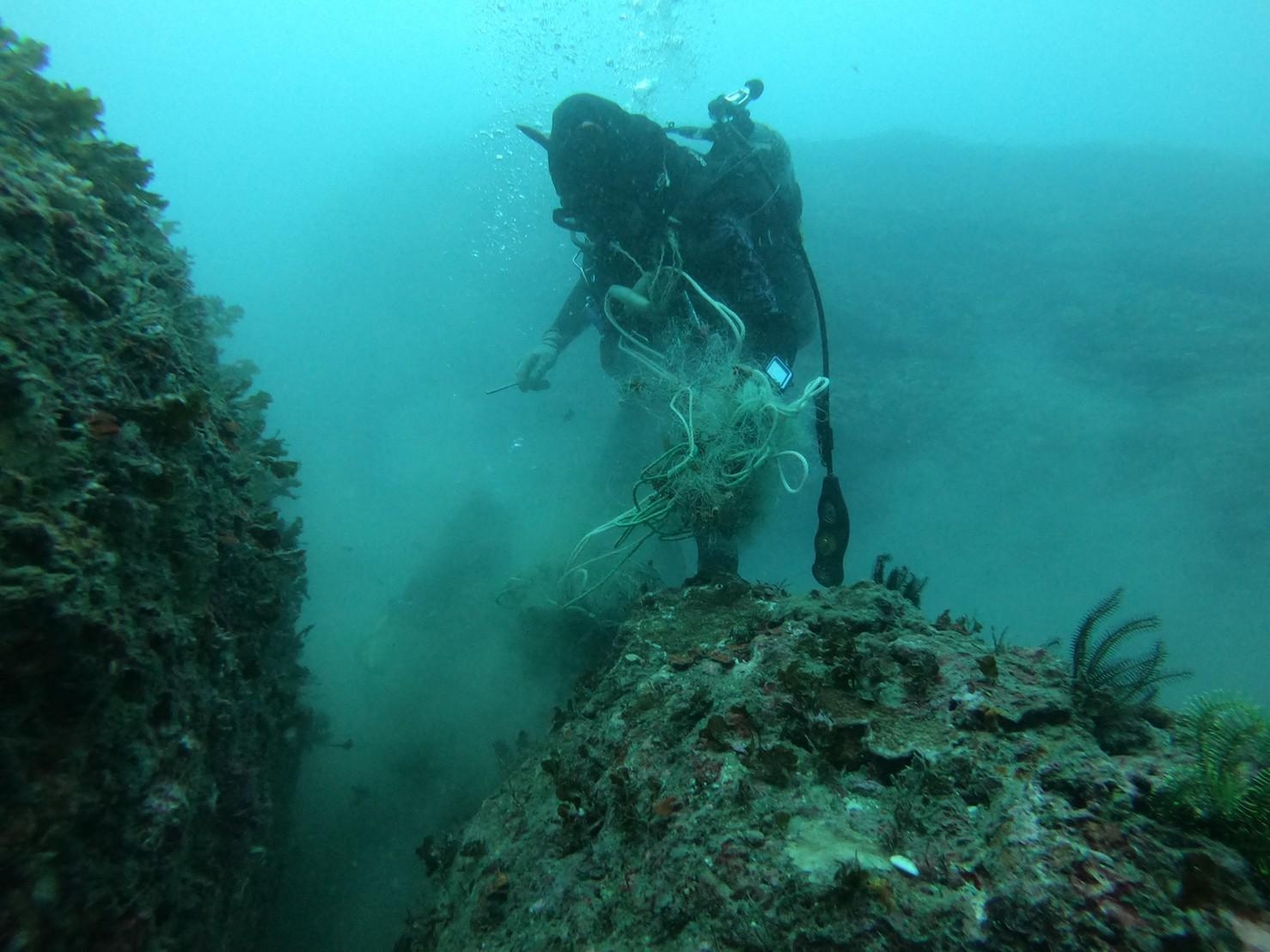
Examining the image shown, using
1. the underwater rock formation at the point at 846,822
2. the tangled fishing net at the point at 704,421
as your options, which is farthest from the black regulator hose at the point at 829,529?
the underwater rock formation at the point at 846,822

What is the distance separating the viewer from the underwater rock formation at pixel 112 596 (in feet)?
4.48

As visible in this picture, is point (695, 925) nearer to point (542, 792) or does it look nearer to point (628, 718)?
point (628, 718)

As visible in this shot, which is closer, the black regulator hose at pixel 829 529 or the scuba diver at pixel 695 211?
the black regulator hose at pixel 829 529

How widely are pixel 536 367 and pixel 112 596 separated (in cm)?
468

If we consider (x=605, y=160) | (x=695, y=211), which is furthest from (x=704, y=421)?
(x=605, y=160)

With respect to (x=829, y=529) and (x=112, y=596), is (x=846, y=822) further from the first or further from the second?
(x=829, y=529)

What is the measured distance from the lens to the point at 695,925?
1420 millimetres

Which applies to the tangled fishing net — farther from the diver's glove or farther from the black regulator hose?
the diver's glove

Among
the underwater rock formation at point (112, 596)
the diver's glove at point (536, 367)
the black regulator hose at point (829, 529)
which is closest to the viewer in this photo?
the underwater rock formation at point (112, 596)

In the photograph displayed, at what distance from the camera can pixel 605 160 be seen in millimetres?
4938

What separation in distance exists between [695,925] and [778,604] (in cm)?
189

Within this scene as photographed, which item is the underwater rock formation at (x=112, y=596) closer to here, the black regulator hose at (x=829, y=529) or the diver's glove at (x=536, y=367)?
the diver's glove at (x=536, y=367)

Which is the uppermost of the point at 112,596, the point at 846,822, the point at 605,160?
the point at 605,160

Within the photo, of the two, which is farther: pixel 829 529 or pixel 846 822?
pixel 829 529
